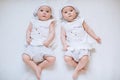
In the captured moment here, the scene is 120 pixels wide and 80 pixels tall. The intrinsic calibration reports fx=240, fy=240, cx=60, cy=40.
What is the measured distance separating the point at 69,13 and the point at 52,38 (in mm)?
183

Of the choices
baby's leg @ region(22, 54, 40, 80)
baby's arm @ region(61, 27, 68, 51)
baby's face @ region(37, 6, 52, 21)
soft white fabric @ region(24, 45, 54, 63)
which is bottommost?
baby's leg @ region(22, 54, 40, 80)

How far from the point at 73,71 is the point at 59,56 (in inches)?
5.0

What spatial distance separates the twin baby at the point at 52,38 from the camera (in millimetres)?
1344

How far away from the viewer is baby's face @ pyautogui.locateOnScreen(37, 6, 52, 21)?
146cm

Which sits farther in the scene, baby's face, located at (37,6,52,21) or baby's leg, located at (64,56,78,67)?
baby's face, located at (37,6,52,21)

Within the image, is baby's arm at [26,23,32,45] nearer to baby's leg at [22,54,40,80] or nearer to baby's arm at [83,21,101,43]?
baby's leg at [22,54,40,80]

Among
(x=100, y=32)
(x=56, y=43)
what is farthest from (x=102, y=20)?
(x=56, y=43)

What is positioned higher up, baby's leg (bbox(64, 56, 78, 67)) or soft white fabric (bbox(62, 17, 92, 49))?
soft white fabric (bbox(62, 17, 92, 49))

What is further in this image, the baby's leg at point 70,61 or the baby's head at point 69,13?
the baby's head at point 69,13

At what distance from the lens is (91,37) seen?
1.44 metres

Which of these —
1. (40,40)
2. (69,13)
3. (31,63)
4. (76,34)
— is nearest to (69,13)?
(69,13)

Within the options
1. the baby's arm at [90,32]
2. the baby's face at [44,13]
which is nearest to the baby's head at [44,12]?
the baby's face at [44,13]

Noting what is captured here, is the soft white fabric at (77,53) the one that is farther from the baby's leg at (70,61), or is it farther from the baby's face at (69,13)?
the baby's face at (69,13)

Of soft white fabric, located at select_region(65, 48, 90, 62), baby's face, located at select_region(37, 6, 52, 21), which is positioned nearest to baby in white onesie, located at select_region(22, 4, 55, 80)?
baby's face, located at select_region(37, 6, 52, 21)
